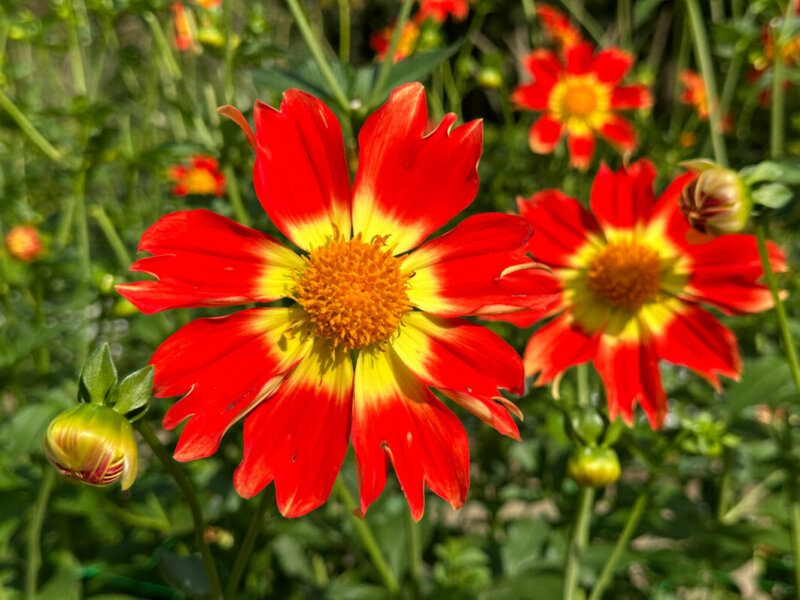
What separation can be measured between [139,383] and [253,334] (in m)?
0.18

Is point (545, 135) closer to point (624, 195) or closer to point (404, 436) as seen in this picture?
point (624, 195)

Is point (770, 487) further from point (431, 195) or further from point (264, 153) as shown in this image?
point (264, 153)

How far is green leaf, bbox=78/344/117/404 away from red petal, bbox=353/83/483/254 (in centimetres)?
36

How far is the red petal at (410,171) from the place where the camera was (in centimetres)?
84

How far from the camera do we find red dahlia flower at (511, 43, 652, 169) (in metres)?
1.98

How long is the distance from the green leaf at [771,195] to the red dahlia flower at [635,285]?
10.6 inches

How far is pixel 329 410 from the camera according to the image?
0.86 m

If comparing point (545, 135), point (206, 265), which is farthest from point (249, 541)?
point (545, 135)

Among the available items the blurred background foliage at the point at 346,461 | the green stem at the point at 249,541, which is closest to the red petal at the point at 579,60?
the blurred background foliage at the point at 346,461

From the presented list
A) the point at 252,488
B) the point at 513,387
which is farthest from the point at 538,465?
the point at 252,488

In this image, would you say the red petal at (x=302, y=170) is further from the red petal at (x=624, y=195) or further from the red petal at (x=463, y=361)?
the red petal at (x=624, y=195)

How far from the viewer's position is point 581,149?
76.3 inches

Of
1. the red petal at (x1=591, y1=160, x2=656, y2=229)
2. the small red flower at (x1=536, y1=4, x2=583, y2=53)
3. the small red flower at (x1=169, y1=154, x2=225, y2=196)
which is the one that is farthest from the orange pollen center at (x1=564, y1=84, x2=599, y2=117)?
the small red flower at (x1=169, y1=154, x2=225, y2=196)

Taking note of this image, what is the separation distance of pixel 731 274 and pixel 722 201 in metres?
0.38
